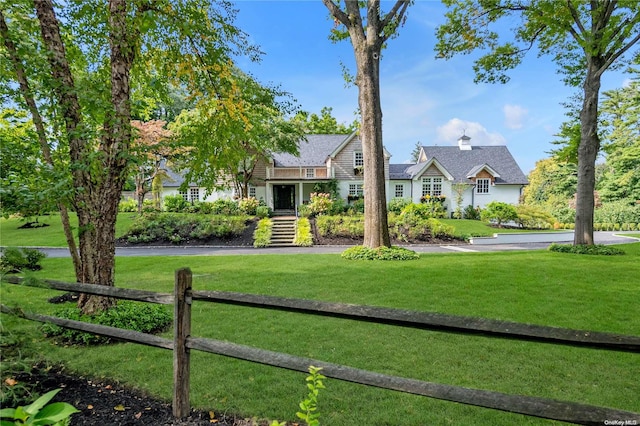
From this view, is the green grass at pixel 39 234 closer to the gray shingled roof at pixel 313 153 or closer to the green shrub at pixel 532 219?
the gray shingled roof at pixel 313 153

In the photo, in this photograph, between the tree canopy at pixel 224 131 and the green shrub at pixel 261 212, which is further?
the green shrub at pixel 261 212

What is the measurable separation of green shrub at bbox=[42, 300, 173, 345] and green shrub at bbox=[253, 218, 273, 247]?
10.8 metres

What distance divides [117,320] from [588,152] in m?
14.6

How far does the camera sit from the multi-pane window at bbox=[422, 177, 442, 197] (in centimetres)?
2875

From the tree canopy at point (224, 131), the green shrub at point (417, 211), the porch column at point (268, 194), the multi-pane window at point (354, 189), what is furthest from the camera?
the multi-pane window at point (354, 189)

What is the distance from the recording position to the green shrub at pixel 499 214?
2341 centimetres

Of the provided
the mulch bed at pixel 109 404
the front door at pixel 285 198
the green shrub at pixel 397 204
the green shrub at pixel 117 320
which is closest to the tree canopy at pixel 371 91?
the green shrub at pixel 117 320

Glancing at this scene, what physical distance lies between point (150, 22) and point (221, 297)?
379 centimetres

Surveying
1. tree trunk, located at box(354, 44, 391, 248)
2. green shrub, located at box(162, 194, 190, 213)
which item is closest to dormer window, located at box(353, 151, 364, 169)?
green shrub, located at box(162, 194, 190, 213)

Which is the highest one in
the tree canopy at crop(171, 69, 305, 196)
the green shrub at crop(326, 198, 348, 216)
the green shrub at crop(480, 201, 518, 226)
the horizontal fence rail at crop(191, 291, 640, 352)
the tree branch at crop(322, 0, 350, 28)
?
the tree branch at crop(322, 0, 350, 28)

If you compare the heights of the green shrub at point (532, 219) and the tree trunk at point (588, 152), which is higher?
the tree trunk at point (588, 152)

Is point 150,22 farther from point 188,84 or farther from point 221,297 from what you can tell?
point 221,297

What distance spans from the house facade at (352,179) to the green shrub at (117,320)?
2205 centimetres

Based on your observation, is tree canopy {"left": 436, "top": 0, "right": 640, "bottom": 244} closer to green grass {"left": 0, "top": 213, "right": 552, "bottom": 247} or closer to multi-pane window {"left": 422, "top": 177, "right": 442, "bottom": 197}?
green grass {"left": 0, "top": 213, "right": 552, "bottom": 247}
